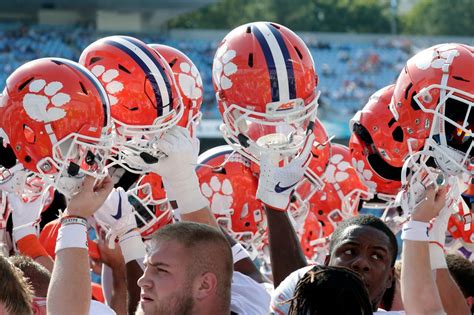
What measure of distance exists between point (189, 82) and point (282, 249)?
109cm

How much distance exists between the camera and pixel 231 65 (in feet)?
12.9

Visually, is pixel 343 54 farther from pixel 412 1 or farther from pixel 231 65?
pixel 412 1

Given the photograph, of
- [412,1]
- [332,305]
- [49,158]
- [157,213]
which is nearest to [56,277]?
[49,158]

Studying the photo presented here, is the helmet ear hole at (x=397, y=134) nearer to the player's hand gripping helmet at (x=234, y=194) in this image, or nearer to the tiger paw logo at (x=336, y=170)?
the player's hand gripping helmet at (x=234, y=194)

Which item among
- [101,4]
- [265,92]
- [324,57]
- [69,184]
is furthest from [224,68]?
[324,57]

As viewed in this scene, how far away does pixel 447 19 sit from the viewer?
148ft

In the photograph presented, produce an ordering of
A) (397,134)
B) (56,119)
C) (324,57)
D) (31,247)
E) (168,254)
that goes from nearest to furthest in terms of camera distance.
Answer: (168,254) → (56,119) → (397,134) → (31,247) → (324,57)

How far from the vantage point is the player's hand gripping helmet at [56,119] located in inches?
141

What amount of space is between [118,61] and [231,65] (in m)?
0.45

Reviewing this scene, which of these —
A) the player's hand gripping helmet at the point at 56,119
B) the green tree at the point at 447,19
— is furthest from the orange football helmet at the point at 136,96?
the green tree at the point at 447,19

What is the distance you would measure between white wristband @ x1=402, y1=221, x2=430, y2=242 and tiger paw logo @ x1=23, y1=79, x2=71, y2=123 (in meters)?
1.25

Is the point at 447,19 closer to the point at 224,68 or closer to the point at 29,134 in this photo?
the point at 224,68

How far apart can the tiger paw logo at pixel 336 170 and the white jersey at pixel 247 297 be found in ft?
7.26

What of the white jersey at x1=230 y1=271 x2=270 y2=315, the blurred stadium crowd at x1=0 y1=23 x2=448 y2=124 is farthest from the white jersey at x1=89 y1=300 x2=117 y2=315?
the blurred stadium crowd at x1=0 y1=23 x2=448 y2=124
